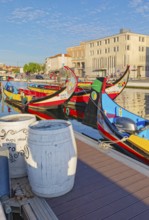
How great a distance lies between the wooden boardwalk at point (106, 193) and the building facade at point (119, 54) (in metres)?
58.7

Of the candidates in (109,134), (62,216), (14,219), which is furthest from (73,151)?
(109,134)

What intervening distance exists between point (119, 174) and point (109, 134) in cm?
357

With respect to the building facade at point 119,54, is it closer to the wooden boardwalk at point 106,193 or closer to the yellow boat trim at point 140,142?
the yellow boat trim at point 140,142

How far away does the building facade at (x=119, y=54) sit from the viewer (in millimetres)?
67500

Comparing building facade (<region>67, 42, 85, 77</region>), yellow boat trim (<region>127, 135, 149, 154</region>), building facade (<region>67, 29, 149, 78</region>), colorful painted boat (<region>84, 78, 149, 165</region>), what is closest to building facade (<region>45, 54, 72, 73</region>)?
building facade (<region>67, 42, 85, 77</region>)

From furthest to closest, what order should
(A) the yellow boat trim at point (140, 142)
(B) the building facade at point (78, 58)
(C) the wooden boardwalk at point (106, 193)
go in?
(B) the building facade at point (78, 58) < (A) the yellow boat trim at point (140, 142) < (C) the wooden boardwalk at point (106, 193)

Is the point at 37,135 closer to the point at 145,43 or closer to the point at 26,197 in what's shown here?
the point at 26,197

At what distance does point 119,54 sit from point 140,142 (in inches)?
2631

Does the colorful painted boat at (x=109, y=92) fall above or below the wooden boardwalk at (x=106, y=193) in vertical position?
above

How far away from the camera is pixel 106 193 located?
11.8 feet

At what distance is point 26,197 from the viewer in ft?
11.3

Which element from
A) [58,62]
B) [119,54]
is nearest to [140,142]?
[119,54]

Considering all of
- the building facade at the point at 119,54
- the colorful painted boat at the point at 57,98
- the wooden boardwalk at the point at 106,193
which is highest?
the building facade at the point at 119,54

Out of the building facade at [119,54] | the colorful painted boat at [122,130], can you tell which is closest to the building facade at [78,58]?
the building facade at [119,54]
